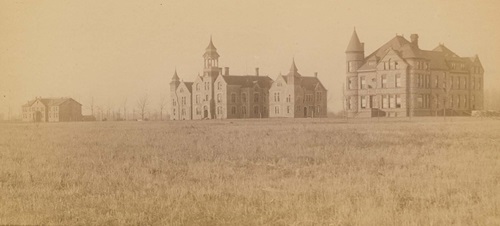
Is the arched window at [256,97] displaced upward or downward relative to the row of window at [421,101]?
Result: upward

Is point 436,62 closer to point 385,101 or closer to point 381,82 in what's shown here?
point 385,101

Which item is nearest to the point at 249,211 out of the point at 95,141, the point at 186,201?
the point at 186,201

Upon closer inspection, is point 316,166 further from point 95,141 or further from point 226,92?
point 226,92

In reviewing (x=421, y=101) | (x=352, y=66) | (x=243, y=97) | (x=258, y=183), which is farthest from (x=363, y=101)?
(x=258, y=183)

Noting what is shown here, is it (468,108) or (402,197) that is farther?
(468,108)

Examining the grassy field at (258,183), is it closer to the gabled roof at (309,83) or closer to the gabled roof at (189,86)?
the gabled roof at (189,86)

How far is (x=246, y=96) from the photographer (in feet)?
187

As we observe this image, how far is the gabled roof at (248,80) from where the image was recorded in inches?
2240

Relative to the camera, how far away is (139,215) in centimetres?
651

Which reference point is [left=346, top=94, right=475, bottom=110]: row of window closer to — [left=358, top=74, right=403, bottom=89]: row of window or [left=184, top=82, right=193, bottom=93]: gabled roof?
[left=358, top=74, right=403, bottom=89]: row of window

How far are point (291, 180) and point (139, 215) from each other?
127 inches

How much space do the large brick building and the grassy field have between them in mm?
40444

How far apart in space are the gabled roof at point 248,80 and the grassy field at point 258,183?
4291 centimetres

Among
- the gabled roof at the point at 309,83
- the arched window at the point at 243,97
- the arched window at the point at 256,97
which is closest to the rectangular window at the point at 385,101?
the gabled roof at the point at 309,83
